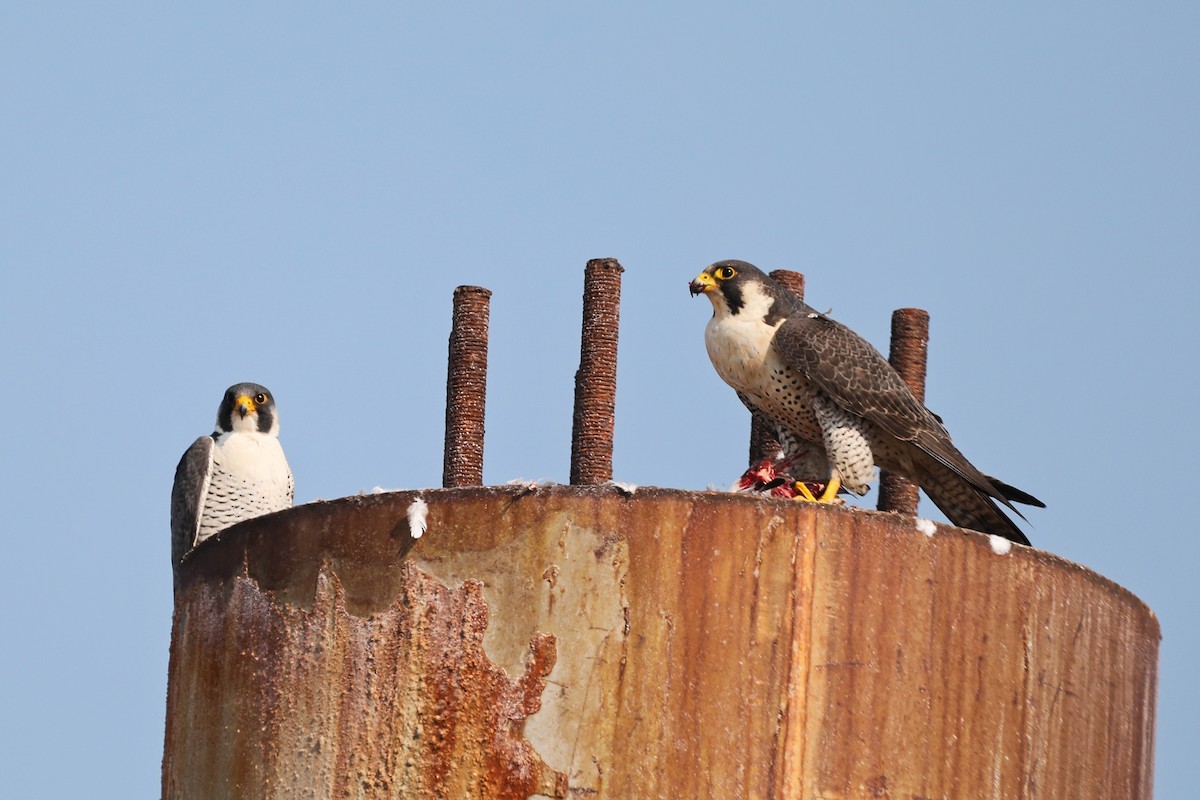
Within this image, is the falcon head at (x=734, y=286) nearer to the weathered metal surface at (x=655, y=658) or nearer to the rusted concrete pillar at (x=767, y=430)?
the rusted concrete pillar at (x=767, y=430)

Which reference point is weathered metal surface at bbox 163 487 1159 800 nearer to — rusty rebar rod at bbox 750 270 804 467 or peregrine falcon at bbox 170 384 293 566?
peregrine falcon at bbox 170 384 293 566

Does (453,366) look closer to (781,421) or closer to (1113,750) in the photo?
(781,421)

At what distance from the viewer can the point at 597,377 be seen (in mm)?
9523

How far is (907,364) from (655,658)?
4.05m

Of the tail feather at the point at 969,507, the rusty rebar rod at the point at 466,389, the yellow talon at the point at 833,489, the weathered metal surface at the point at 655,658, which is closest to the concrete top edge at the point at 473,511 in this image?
the weathered metal surface at the point at 655,658

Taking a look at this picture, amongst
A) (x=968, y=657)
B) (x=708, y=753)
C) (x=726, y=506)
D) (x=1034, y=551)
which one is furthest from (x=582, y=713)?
(x=1034, y=551)

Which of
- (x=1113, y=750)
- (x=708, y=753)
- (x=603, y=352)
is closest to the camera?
(x=708, y=753)

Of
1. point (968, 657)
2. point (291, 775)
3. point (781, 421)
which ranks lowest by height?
point (291, 775)

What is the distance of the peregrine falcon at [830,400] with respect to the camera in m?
9.12

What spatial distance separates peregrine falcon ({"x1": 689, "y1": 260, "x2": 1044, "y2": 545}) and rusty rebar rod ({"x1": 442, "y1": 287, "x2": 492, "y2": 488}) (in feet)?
4.14

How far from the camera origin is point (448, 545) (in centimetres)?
677

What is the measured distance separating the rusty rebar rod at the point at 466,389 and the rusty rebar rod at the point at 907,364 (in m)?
2.33

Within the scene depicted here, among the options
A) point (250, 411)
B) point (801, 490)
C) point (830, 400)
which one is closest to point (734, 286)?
point (830, 400)

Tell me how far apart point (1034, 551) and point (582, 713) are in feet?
6.51
